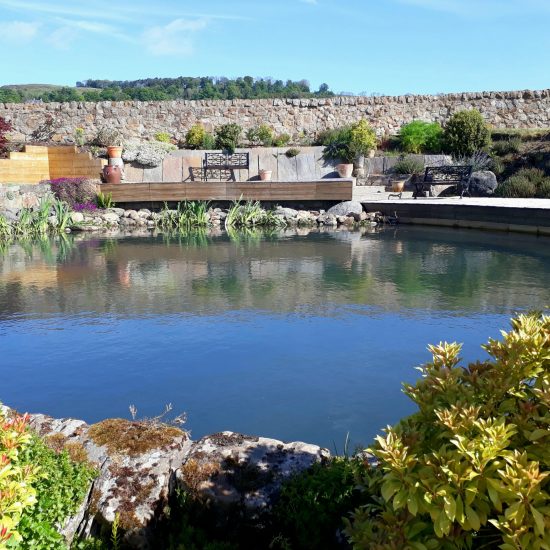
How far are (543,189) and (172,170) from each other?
11.0 m

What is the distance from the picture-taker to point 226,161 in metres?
19.7

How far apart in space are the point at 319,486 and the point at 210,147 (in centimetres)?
1914

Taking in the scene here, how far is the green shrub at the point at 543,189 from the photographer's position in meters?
16.2

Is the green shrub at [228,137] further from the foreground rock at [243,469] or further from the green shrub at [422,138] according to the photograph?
the foreground rock at [243,469]

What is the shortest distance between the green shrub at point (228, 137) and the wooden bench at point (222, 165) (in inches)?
15.7

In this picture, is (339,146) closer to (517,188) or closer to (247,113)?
(247,113)

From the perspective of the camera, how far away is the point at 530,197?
16453 mm

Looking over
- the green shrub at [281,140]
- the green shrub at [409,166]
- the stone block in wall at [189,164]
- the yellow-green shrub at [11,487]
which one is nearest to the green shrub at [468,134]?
the green shrub at [409,166]

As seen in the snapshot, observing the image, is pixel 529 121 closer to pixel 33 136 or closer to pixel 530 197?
pixel 530 197

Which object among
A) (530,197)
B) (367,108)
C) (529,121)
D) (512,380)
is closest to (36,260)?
(512,380)

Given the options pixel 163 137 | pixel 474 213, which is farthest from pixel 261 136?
pixel 474 213

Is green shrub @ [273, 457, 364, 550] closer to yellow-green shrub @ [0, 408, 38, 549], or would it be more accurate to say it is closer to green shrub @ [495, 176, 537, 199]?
yellow-green shrub @ [0, 408, 38, 549]

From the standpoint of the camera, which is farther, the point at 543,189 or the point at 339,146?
the point at 339,146

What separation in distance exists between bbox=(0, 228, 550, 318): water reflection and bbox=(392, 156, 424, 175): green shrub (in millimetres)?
5743
